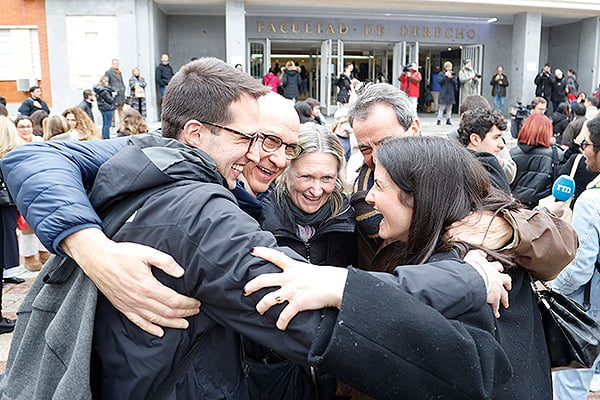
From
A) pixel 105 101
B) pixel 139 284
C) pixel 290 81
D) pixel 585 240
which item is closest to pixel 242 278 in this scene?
pixel 139 284

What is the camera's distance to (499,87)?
64.8ft

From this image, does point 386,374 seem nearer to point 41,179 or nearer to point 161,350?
point 161,350

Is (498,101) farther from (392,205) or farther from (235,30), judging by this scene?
(392,205)

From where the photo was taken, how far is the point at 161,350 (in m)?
1.36

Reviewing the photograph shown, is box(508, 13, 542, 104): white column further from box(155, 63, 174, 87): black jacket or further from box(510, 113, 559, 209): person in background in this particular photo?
box(510, 113, 559, 209): person in background

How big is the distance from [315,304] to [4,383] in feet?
3.26

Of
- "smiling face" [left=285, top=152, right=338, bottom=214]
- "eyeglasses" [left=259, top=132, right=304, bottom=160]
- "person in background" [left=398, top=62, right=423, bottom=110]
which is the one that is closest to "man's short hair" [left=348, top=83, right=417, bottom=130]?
"smiling face" [left=285, top=152, right=338, bottom=214]

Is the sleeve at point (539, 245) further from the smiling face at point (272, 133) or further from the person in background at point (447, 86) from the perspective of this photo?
the person in background at point (447, 86)

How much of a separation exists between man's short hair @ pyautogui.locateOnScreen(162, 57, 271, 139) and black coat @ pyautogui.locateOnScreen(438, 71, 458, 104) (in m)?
17.2

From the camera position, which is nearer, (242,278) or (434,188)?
(242,278)

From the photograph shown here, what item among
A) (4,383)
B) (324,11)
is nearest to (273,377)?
(4,383)

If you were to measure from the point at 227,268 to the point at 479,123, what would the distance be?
150 inches

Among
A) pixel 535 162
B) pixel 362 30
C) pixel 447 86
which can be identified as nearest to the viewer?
pixel 535 162

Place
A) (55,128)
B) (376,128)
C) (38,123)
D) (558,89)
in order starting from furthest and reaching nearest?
(558,89), (38,123), (55,128), (376,128)
